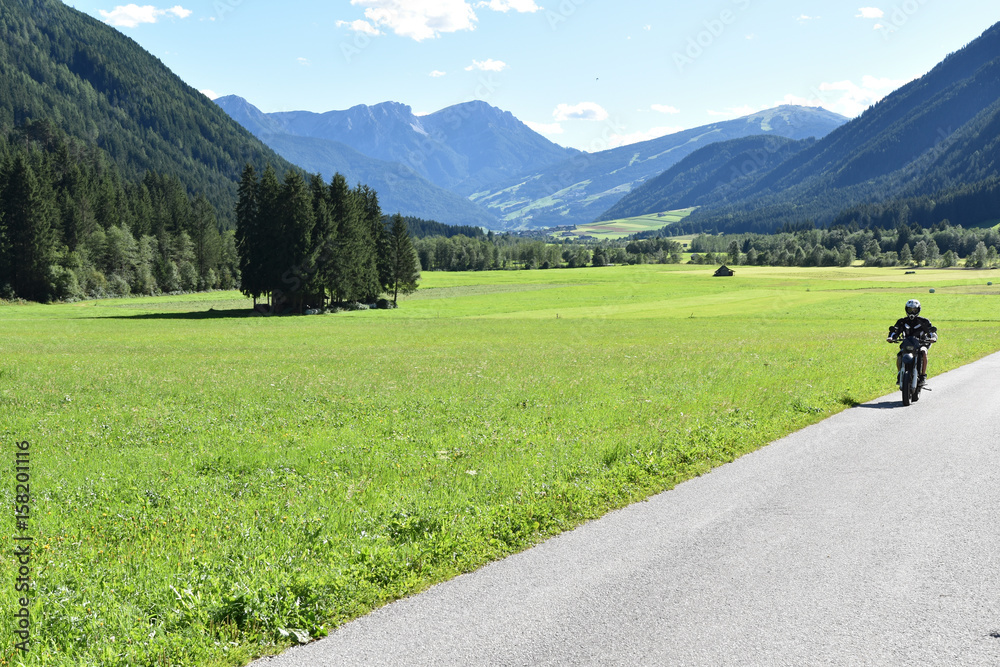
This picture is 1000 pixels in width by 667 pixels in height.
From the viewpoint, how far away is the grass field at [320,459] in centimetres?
657

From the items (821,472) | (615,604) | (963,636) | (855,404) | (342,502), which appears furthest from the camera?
(855,404)

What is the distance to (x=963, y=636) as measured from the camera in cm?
591

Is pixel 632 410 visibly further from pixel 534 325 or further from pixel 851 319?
pixel 851 319

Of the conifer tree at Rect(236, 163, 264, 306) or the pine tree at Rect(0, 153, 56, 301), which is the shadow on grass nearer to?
the conifer tree at Rect(236, 163, 264, 306)

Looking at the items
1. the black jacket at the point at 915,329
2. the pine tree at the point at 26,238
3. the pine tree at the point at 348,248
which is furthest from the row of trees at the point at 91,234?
the black jacket at the point at 915,329

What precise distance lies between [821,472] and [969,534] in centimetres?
306

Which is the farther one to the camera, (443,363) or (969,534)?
(443,363)

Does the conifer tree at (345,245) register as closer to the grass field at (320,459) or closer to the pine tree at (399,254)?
the pine tree at (399,254)

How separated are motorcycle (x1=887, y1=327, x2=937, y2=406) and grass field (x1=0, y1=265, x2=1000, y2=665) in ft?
4.35

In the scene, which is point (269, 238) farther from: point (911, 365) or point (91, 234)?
point (911, 365)

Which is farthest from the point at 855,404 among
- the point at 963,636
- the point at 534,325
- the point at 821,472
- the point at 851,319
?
the point at 851,319

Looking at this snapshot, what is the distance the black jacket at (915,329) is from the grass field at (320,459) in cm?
197
